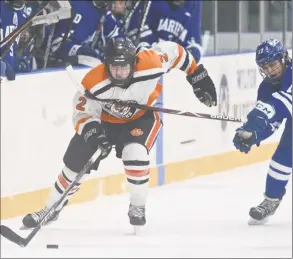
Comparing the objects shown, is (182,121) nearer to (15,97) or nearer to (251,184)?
(251,184)

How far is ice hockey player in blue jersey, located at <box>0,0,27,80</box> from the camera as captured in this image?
2838 millimetres

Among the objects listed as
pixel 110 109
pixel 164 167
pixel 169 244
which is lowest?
pixel 164 167

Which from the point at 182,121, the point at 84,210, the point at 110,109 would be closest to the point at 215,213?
the point at 84,210

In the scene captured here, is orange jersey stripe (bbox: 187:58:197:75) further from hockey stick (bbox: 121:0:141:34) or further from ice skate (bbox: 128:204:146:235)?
hockey stick (bbox: 121:0:141:34)

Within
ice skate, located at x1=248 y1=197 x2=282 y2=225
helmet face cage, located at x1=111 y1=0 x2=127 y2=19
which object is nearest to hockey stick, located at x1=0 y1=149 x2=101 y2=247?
ice skate, located at x1=248 y1=197 x2=282 y2=225

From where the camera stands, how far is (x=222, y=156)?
7.50 m

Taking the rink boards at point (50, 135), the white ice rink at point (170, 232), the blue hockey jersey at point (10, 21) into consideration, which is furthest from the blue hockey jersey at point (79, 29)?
the rink boards at point (50, 135)

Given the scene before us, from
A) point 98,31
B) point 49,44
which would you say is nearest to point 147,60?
point 49,44

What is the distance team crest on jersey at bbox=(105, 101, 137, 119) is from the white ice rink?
5.44 feet

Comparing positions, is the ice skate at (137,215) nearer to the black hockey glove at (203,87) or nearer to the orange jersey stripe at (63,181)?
the orange jersey stripe at (63,181)

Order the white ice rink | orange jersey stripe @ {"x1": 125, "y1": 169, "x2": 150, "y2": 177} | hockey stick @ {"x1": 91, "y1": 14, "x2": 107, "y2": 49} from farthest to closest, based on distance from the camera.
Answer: the white ice rink, hockey stick @ {"x1": 91, "y1": 14, "x2": 107, "y2": 49}, orange jersey stripe @ {"x1": 125, "y1": 169, "x2": 150, "y2": 177}

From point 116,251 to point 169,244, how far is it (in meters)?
0.23

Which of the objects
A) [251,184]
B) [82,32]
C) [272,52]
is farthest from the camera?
[251,184]

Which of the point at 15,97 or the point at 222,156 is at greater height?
the point at 15,97
